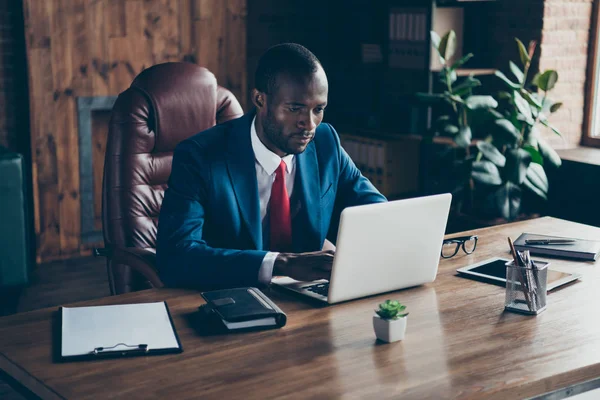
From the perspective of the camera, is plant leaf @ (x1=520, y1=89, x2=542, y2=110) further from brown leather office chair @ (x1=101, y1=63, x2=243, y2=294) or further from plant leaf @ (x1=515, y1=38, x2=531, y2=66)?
brown leather office chair @ (x1=101, y1=63, x2=243, y2=294)

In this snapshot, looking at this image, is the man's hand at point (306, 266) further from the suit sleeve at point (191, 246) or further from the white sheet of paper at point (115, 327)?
the white sheet of paper at point (115, 327)

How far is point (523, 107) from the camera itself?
410 cm

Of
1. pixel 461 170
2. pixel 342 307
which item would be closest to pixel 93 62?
pixel 461 170

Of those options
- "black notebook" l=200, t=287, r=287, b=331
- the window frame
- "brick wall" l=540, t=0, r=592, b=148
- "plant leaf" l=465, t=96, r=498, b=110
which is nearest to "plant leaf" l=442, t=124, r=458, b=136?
"plant leaf" l=465, t=96, r=498, b=110

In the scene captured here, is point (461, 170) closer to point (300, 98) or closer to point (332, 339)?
point (300, 98)

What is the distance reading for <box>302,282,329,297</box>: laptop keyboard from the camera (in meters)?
2.07

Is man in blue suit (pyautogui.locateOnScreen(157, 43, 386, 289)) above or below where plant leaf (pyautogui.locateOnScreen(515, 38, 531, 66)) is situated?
below

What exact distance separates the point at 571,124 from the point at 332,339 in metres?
3.30

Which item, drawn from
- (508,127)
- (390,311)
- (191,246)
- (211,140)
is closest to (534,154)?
(508,127)

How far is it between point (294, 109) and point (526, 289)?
78 cm

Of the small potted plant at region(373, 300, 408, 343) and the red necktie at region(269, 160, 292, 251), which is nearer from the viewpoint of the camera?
the small potted plant at region(373, 300, 408, 343)

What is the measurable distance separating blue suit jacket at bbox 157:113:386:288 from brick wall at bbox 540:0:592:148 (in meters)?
2.23

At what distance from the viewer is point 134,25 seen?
4.95m

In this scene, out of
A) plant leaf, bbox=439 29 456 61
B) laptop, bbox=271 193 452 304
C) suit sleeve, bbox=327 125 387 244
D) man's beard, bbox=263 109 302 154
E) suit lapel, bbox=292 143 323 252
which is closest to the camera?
laptop, bbox=271 193 452 304
